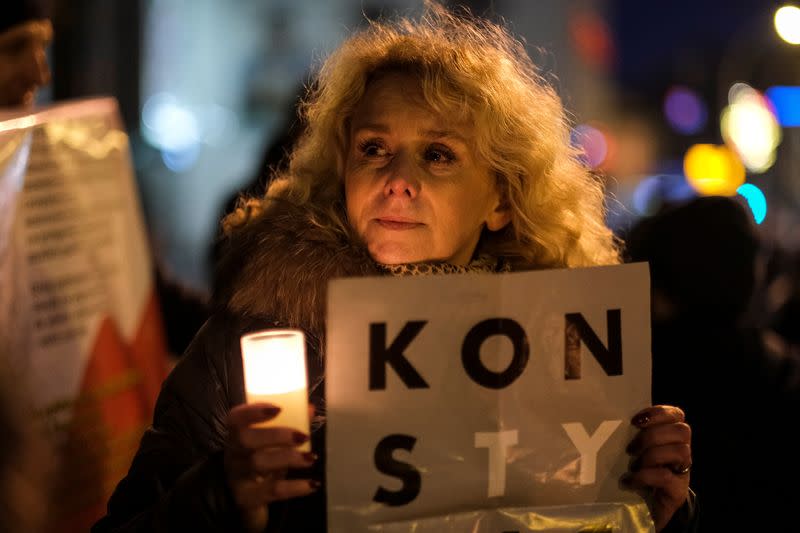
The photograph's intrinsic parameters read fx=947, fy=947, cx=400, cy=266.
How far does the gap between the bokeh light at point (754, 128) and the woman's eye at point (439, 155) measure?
16.8m

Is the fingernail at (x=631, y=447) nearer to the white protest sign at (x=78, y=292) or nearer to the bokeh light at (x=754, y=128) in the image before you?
the white protest sign at (x=78, y=292)

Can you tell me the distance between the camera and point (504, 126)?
2.57 metres

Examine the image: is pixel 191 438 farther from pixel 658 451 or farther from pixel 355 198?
pixel 658 451

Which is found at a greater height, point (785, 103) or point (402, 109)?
point (785, 103)

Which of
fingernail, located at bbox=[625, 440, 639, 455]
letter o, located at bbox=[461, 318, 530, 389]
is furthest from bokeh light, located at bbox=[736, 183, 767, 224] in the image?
letter o, located at bbox=[461, 318, 530, 389]

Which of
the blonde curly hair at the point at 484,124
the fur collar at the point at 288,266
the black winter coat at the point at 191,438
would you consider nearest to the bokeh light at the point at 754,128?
the blonde curly hair at the point at 484,124

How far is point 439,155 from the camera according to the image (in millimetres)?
2432

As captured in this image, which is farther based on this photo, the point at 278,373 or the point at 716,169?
the point at 716,169

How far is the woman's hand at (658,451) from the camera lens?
6.68 ft

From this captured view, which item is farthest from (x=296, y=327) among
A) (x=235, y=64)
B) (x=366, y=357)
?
(x=235, y=64)

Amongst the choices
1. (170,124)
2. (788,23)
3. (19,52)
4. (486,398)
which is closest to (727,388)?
(486,398)

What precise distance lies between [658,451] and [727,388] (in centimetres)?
170

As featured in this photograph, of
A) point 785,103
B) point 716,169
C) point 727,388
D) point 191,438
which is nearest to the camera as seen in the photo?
point 191,438

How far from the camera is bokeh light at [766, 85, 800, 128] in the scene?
53.2 feet
